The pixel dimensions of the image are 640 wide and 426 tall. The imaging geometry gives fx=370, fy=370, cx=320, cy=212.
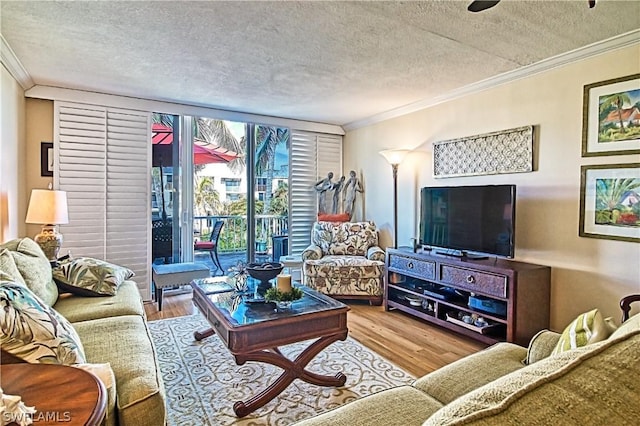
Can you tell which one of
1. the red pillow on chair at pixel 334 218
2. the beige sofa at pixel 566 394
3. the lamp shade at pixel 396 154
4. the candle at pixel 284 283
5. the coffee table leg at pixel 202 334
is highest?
the lamp shade at pixel 396 154

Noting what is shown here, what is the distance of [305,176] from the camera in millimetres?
5449

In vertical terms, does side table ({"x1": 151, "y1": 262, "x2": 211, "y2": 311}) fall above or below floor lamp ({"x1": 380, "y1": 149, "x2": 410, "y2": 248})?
below

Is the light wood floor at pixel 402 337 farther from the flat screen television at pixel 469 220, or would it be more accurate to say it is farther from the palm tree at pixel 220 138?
the palm tree at pixel 220 138

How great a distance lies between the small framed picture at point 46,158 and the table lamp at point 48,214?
0.72m

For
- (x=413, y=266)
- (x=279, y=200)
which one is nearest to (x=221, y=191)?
(x=279, y=200)

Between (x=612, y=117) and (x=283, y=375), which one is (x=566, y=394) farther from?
(x=612, y=117)

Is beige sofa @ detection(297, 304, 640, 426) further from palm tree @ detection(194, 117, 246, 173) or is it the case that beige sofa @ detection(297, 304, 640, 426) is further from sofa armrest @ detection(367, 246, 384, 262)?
palm tree @ detection(194, 117, 246, 173)

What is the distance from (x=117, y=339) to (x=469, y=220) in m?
2.86

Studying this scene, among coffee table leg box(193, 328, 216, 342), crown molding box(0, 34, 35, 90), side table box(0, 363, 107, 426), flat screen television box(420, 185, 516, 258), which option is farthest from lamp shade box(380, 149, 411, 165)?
side table box(0, 363, 107, 426)

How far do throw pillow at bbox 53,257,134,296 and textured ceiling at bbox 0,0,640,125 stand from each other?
1.63 m

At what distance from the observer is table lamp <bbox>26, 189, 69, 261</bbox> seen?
3160 mm

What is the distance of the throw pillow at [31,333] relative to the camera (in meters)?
1.23

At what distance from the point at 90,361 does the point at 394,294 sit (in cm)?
299

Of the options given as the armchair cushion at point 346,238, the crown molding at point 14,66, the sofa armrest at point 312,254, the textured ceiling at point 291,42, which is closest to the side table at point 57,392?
the textured ceiling at point 291,42
